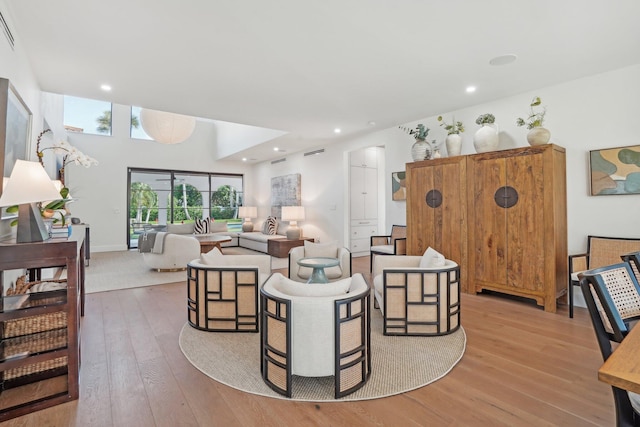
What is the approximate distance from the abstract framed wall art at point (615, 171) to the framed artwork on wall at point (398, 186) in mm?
2610

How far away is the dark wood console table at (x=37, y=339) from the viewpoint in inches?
74.5

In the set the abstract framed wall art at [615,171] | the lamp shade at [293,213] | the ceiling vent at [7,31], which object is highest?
the ceiling vent at [7,31]

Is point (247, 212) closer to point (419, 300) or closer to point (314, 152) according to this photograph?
point (314, 152)

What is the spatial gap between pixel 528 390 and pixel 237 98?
4376 mm

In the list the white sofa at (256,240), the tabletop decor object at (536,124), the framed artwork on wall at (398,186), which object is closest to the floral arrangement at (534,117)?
the tabletop decor object at (536,124)

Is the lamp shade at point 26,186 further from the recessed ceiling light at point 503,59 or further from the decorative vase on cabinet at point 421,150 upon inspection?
the decorative vase on cabinet at point 421,150

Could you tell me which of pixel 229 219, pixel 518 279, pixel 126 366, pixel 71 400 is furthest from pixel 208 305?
pixel 229 219

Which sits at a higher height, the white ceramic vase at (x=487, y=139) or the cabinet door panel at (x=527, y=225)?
the white ceramic vase at (x=487, y=139)

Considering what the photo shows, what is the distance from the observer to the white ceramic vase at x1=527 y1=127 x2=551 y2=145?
368cm

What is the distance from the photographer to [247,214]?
9859 mm

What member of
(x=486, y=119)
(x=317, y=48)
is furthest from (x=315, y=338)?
(x=486, y=119)

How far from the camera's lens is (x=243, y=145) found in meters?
8.24

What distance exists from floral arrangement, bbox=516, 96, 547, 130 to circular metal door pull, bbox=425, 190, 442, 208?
1305mm

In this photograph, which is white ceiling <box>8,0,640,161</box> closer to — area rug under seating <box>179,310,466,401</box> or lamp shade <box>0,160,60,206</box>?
lamp shade <box>0,160,60,206</box>
